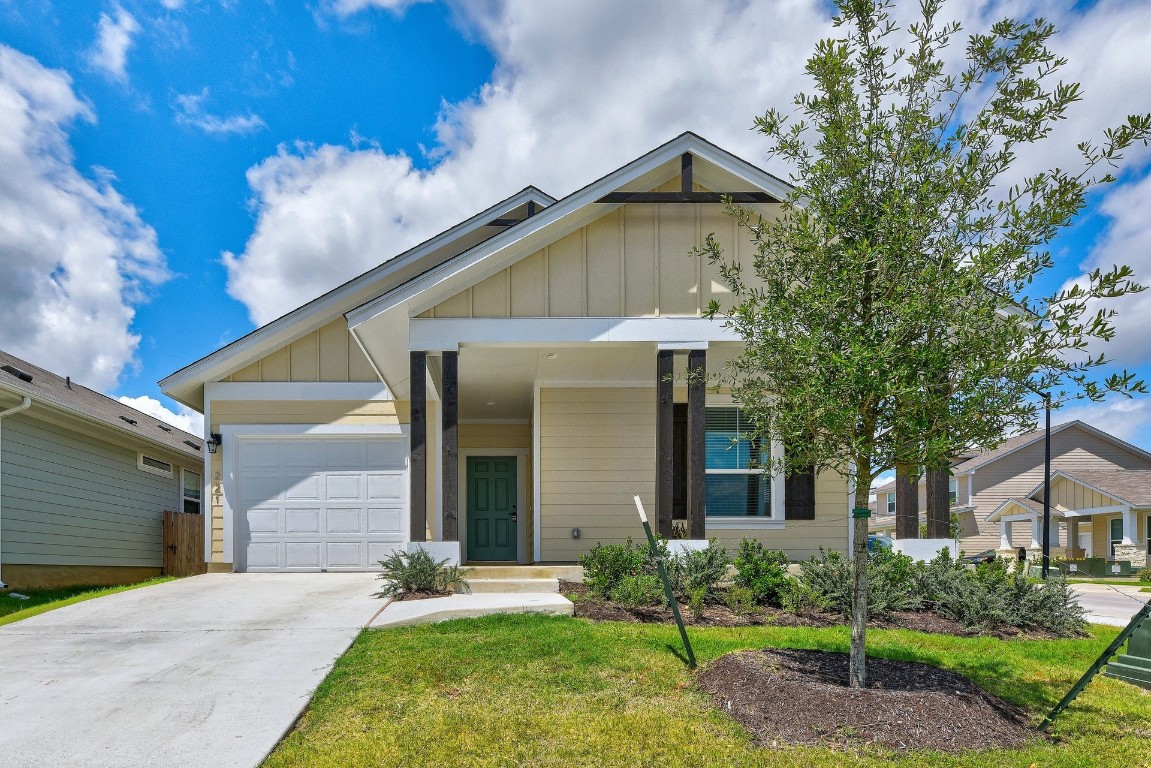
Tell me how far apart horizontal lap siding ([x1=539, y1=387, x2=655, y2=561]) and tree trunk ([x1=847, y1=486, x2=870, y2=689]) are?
6.71 meters

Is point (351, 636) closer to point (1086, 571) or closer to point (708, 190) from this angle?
point (708, 190)

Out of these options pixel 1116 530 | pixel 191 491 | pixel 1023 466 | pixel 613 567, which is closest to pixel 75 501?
pixel 191 491

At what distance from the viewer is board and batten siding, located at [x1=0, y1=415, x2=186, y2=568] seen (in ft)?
37.4

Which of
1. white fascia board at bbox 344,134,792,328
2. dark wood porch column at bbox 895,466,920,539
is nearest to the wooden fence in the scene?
white fascia board at bbox 344,134,792,328

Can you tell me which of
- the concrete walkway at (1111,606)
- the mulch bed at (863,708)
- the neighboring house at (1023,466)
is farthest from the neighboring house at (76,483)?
the neighboring house at (1023,466)

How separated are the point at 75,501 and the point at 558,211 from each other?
10.1m

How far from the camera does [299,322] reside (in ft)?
39.4

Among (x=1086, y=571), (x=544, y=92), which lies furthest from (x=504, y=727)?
(x=1086, y=571)

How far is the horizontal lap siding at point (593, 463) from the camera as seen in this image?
11656mm

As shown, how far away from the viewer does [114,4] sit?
419 inches

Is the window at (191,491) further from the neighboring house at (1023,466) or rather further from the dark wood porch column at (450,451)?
the neighboring house at (1023,466)

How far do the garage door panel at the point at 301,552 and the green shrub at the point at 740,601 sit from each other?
695 centimetres

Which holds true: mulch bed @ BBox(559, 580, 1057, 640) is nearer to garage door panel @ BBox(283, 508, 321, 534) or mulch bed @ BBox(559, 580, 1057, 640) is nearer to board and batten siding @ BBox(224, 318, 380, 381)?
garage door panel @ BBox(283, 508, 321, 534)

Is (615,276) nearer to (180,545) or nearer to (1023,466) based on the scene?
(180,545)
